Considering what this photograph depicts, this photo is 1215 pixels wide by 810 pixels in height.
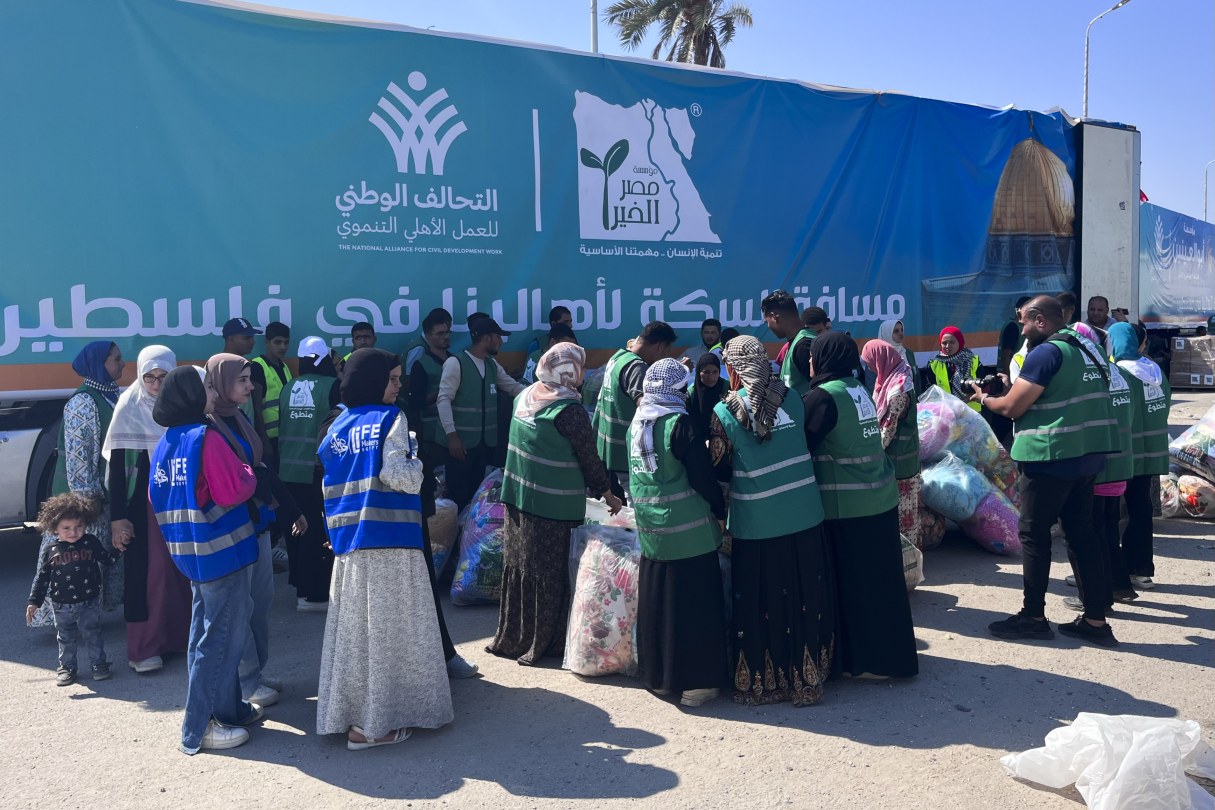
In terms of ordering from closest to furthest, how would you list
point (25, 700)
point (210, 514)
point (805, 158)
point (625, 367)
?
1. point (210, 514)
2. point (25, 700)
3. point (625, 367)
4. point (805, 158)

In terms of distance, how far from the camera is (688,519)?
409cm

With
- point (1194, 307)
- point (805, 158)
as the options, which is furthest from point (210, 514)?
point (1194, 307)

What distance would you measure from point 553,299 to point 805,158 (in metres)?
3.03

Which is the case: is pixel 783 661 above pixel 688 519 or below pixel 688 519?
below

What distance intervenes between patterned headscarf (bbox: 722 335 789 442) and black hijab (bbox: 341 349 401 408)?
1448 mm

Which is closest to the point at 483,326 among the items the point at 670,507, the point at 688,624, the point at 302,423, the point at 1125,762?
the point at 302,423

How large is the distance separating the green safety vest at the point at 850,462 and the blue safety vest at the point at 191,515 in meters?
2.48

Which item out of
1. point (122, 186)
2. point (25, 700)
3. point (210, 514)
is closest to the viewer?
point (210, 514)

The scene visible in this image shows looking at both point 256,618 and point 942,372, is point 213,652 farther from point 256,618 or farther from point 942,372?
point 942,372

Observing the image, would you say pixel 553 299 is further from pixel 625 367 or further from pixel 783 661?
pixel 783 661

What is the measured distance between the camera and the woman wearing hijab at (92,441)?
16.2ft

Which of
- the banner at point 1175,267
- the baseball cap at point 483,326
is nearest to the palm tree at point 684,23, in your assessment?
the banner at point 1175,267

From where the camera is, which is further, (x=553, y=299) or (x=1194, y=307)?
(x=1194, y=307)

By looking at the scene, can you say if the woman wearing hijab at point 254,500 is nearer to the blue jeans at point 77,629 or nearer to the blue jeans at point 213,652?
the blue jeans at point 213,652
